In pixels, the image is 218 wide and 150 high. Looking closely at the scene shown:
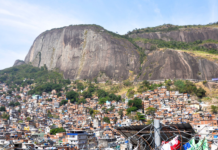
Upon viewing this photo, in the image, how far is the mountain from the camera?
5252 cm

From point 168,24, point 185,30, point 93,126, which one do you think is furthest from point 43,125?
point 168,24

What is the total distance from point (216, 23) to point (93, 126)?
62063 millimetres

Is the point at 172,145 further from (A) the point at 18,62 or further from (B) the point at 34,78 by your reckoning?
(A) the point at 18,62

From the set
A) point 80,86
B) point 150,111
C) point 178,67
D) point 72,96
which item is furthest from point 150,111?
point 80,86

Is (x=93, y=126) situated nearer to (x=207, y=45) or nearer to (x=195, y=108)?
(x=195, y=108)

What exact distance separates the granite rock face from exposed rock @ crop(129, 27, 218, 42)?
14.1m

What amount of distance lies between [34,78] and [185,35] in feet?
148

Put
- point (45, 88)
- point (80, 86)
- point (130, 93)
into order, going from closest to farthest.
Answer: point (130, 93)
point (80, 86)
point (45, 88)

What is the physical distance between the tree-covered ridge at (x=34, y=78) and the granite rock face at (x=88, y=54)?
9.31 ft

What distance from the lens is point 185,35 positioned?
7838 centimetres

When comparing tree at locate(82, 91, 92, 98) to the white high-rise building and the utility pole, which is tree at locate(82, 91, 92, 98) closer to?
the white high-rise building

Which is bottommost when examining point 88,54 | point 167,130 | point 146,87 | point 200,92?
point 167,130

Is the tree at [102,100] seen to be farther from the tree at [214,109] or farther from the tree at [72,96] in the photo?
the tree at [214,109]

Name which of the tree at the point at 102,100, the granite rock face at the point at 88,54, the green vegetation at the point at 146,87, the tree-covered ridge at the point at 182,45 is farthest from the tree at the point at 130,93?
the tree-covered ridge at the point at 182,45
